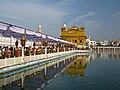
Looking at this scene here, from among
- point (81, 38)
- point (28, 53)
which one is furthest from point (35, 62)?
point (81, 38)

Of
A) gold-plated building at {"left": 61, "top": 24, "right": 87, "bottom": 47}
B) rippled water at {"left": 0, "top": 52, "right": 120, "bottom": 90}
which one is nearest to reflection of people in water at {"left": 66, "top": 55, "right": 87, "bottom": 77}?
rippled water at {"left": 0, "top": 52, "right": 120, "bottom": 90}

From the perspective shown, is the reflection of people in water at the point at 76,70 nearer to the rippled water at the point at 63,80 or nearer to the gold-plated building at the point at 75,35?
the rippled water at the point at 63,80

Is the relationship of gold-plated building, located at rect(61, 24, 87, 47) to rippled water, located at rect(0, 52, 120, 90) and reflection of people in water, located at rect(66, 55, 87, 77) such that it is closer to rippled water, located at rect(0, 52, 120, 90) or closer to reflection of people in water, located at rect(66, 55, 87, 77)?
reflection of people in water, located at rect(66, 55, 87, 77)

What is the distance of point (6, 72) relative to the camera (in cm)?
1347

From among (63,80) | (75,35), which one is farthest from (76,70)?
(75,35)

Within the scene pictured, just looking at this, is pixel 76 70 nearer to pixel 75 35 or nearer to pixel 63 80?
pixel 63 80

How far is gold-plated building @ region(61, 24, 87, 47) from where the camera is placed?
73.8m

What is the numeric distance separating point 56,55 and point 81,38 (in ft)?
144

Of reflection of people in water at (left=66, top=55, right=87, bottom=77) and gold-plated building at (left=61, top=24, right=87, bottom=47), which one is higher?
gold-plated building at (left=61, top=24, right=87, bottom=47)

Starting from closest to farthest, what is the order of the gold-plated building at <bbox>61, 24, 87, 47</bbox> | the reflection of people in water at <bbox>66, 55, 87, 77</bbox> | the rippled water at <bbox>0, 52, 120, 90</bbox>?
the rippled water at <bbox>0, 52, 120, 90</bbox>, the reflection of people in water at <bbox>66, 55, 87, 77</bbox>, the gold-plated building at <bbox>61, 24, 87, 47</bbox>

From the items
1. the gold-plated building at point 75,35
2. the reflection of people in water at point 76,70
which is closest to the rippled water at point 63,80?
the reflection of people in water at point 76,70

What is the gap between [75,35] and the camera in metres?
74.4

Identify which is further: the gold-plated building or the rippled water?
the gold-plated building

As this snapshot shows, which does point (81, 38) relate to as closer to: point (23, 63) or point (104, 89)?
point (23, 63)
